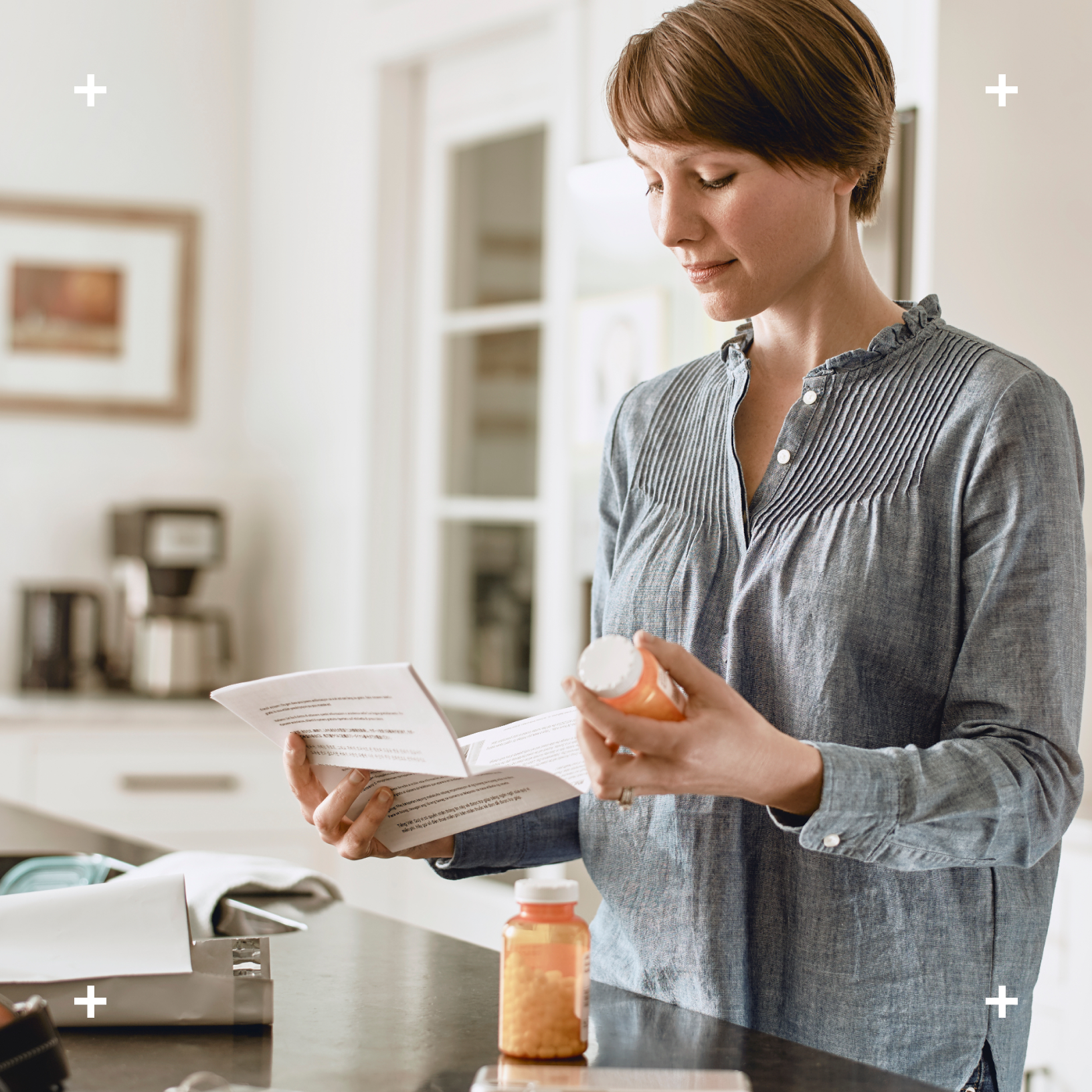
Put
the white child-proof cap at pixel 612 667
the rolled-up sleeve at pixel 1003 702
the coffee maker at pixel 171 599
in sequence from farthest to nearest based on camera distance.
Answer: the coffee maker at pixel 171 599, the rolled-up sleeve at pixel 1003 702, the white child-proof cap at pixel 612 667

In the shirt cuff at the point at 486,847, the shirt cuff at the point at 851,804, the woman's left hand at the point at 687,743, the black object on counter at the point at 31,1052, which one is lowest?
the black object on counter at the point at 31,1052

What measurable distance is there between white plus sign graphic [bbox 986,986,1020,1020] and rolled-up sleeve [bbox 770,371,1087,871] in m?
0.12

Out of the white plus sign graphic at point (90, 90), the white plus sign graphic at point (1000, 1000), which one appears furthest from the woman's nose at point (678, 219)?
the white plus sign graphic at point (90, 90)

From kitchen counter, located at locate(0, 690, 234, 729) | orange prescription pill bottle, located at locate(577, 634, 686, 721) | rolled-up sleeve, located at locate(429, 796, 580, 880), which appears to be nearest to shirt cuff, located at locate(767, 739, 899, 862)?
orange prescription pill bottle, located at locate(577, 634, 686, 721)

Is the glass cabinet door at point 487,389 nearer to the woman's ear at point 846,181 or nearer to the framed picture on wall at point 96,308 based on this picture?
the framed picture on wall at point 96,308

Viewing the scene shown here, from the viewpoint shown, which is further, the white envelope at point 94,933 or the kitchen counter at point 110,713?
the kitchen counter at point 110,713

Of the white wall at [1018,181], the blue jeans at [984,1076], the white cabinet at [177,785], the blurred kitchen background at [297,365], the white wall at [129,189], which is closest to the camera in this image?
the blue jeans at [984,1076]

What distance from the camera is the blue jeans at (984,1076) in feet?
3.28

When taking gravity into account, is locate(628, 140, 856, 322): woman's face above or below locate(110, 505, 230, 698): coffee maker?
above

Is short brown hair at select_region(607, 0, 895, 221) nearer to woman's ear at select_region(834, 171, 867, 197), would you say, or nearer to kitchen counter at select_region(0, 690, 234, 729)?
woman's ear at select_region(834, 171, 867, 197)

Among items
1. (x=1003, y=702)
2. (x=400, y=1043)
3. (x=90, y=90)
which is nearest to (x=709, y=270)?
(x=1003, y=702)

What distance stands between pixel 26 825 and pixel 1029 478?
1340 millimetres

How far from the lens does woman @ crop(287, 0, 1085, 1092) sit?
3.07ft

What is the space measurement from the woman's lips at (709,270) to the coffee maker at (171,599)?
8.47 feet
